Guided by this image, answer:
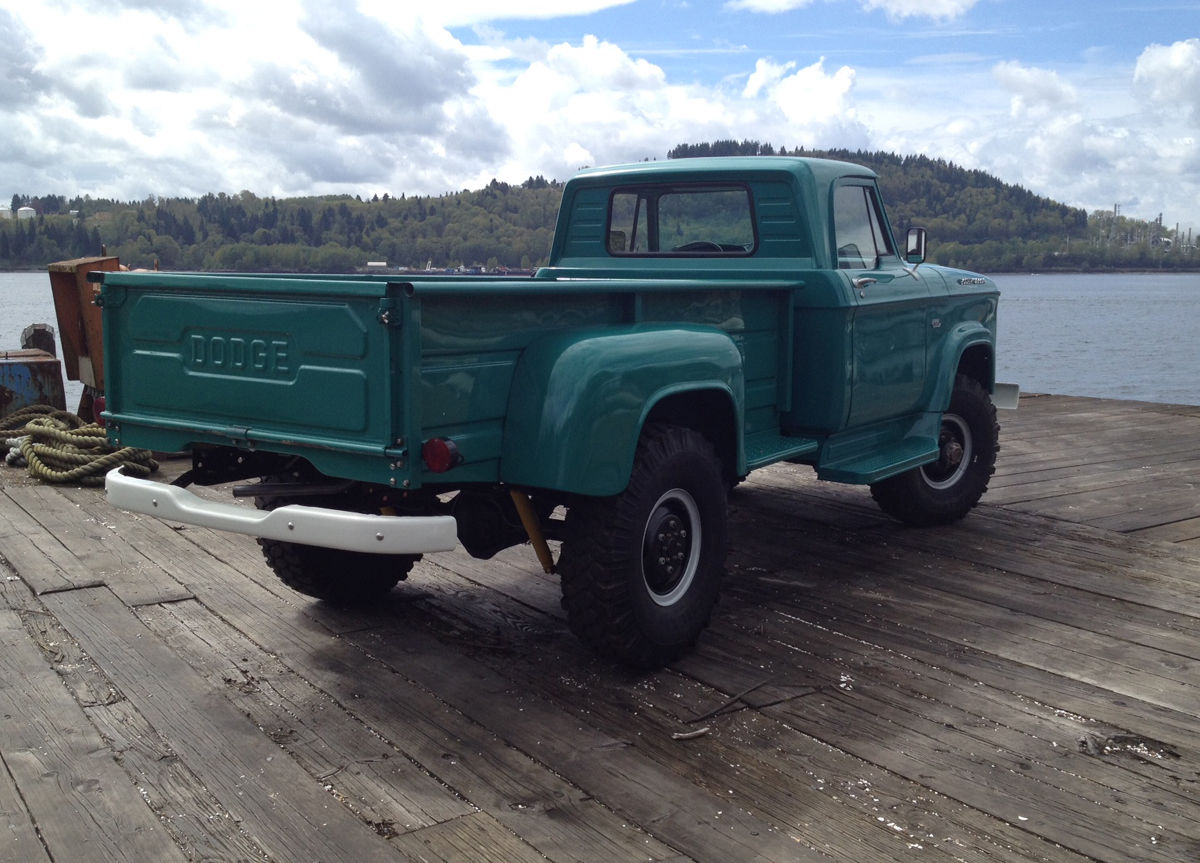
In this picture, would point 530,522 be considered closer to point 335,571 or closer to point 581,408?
point 581,408

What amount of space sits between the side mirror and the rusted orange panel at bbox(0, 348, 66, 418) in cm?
646

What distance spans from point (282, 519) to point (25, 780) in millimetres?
976

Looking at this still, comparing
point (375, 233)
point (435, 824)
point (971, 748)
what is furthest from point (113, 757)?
point (375, 233)

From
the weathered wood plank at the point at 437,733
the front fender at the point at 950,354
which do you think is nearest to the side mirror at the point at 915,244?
the front fender at the point at 950,354

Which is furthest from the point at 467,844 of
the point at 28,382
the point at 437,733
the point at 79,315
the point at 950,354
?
the point at 28,382

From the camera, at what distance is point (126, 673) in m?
3.99

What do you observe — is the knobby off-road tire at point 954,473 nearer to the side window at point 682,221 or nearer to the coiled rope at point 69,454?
the side window at point 682,221

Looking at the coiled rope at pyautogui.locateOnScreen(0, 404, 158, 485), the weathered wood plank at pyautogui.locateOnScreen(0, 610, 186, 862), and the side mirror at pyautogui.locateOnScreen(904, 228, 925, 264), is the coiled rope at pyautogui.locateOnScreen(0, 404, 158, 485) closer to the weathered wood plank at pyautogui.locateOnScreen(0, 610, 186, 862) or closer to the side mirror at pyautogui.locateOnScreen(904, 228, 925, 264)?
the weathered wood plank at pyautogui.locateOnScreen(0, 610, 186, 862)

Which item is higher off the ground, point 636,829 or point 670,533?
point 670,533

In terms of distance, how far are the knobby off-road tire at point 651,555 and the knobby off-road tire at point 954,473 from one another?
231cm

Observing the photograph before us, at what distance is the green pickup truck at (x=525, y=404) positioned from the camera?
338 centimetres

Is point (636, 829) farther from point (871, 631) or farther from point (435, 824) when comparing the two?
point (871, 631)

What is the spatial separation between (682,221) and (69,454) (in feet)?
13.8

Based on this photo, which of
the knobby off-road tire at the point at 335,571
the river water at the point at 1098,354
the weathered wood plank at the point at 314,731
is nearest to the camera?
the weathered wood plank at the point at 314,731
